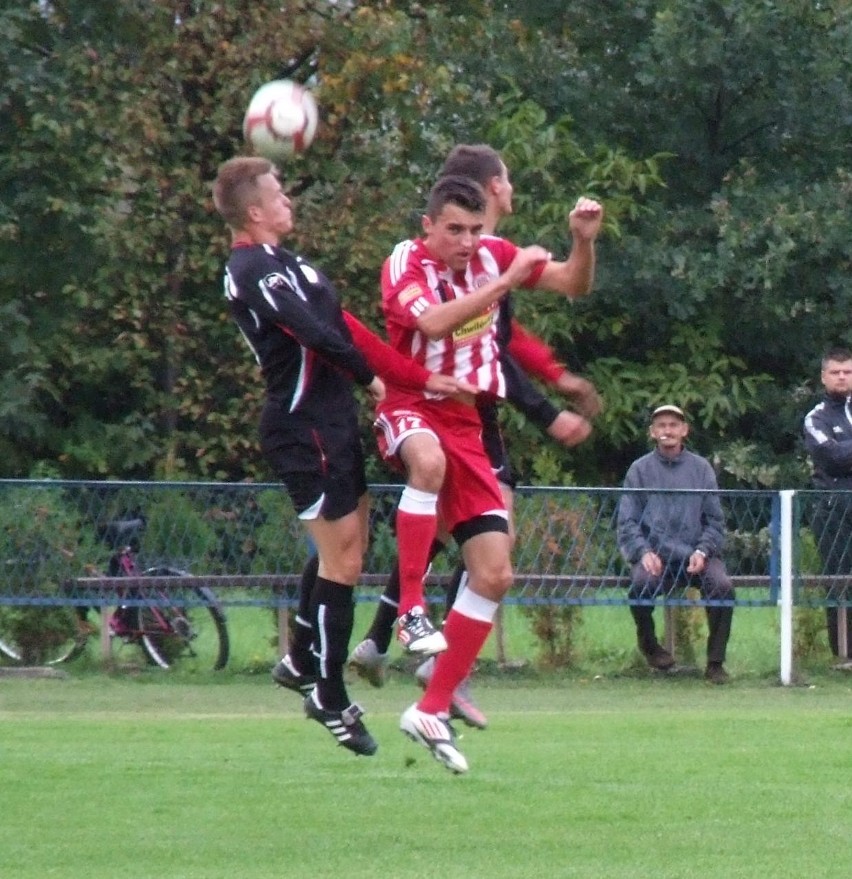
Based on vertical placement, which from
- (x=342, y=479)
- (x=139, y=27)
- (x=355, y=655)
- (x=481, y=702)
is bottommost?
(x=481, y=702)

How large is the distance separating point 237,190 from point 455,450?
4.33 feet

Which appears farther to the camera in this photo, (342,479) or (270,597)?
(270,597)

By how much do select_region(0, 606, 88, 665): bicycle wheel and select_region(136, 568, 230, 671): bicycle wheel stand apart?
496 millimetres

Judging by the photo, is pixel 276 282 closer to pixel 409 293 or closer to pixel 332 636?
pixel 409 293

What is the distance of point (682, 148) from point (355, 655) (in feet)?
60.6

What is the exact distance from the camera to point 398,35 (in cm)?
2116

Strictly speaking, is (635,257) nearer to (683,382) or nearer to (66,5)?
(683,382)

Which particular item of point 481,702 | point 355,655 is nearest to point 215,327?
point 481,702

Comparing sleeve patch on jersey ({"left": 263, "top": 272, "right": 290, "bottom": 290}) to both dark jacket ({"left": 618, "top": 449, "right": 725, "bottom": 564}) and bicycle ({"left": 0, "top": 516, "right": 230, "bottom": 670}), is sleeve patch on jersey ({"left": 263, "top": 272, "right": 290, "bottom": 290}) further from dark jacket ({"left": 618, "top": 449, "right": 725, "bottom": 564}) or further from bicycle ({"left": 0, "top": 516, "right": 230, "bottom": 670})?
dark jacket ({"left": 618, "top": 449, "right": 725, "bottom": 564})

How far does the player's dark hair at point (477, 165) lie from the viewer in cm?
882

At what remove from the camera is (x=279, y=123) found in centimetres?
948

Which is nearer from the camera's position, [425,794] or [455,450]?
[455,450]

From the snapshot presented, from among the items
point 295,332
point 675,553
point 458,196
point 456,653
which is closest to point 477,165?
point 458,196

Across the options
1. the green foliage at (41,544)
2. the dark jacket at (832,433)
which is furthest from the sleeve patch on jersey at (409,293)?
the dark jacket at (832,433)
